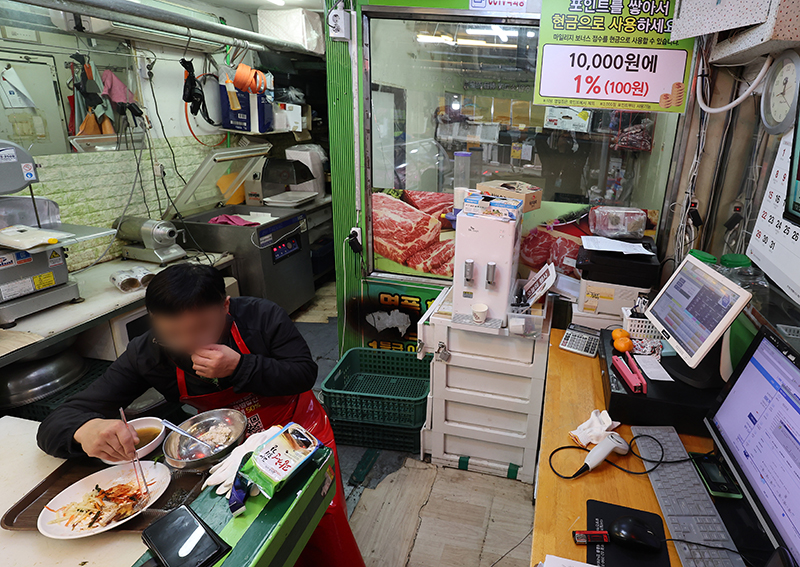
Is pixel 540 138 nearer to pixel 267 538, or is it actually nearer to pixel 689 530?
pixel 689 530

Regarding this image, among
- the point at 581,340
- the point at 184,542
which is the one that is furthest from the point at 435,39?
the point at 184,542

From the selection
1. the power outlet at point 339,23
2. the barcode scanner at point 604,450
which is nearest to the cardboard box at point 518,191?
the power outlet at point 339,23

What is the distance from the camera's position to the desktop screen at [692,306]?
4.66 ft

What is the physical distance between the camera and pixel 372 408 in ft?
8.41

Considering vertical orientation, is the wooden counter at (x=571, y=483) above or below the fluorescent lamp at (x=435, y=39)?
below

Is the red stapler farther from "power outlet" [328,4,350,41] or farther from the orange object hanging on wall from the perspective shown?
the orange object hanging on wall

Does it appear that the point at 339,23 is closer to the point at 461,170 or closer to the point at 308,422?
the point at 461,170

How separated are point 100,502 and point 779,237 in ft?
6.90

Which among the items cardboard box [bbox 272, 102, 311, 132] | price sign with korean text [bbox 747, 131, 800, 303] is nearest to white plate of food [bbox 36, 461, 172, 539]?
price sign with korean text [bbox 747, 131, 800, 303]

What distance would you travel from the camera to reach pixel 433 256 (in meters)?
2.98

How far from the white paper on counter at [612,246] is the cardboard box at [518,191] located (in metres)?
0.35

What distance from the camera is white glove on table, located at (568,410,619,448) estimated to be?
1.49 metres

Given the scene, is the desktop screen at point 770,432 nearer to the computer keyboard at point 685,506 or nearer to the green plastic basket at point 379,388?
the computer keyboard at point 685,506

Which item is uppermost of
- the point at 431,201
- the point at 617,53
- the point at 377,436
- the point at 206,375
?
the point at 617,53
